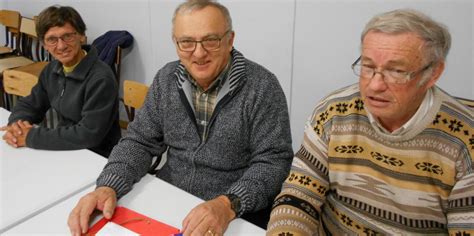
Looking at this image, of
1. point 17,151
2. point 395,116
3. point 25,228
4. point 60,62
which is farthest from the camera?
point 60,62

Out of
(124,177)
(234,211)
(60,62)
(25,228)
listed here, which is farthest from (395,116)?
(60,62)

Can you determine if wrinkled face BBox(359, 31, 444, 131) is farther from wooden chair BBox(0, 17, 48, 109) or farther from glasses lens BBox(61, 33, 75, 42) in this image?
wooden chair BBox(0, 17, 48, 109)

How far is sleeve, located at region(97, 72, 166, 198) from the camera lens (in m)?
1.36

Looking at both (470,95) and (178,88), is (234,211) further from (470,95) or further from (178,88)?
(470,95)

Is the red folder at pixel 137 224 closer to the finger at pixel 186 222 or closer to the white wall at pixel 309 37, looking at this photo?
the finger at pixel 186 222

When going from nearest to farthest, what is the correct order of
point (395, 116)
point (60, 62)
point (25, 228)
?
point (395, 116) < point (25, 228) < point (60, 62)

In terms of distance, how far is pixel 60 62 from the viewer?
2074mm

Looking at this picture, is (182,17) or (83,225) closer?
(83,225)

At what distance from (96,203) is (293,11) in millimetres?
1863

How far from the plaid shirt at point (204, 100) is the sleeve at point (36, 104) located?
1.07 meters

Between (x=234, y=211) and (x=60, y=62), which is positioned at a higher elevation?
(x=60, y=62)

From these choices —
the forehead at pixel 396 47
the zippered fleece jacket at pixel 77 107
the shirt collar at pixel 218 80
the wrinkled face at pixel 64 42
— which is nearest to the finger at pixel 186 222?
the shirt collar at pixel 218 80

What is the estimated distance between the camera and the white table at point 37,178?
1273mm

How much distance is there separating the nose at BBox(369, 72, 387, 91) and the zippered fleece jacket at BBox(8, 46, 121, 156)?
1.31 metres
